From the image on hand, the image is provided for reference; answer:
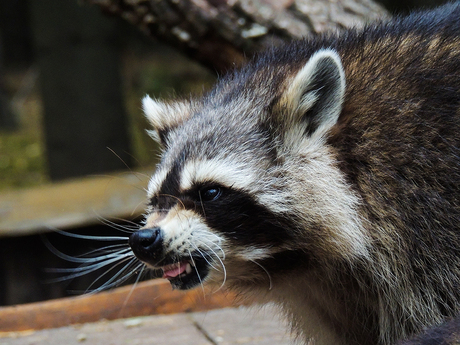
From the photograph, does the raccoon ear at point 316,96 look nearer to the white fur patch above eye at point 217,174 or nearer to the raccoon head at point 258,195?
the raccoon head at point 258,195

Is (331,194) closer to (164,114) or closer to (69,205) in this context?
A: (164,114)

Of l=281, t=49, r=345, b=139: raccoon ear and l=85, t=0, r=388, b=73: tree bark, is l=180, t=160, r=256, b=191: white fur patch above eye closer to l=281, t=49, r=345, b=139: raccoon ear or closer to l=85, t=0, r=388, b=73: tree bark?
l=281, t=49, r=345, b=139: raccoon ear

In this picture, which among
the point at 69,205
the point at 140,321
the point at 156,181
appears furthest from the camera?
the point at 69,205

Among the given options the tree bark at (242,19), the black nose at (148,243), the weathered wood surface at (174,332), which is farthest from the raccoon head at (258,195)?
the tree bark at (242,19)

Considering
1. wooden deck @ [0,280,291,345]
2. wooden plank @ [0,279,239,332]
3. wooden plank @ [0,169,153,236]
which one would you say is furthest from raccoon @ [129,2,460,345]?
wooden plank @ [0,169,153,236]

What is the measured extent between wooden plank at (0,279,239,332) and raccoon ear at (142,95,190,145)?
3.83 feet

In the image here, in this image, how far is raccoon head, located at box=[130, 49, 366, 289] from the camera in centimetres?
275

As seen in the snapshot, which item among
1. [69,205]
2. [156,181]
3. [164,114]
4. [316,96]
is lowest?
[69,205]

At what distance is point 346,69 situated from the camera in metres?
3.17

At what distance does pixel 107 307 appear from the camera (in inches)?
173

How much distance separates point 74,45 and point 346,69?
6.22 metres

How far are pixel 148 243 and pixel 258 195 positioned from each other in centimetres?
53

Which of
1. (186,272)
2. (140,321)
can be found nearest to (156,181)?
(186,272)

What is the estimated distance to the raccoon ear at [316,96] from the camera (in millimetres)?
2850
